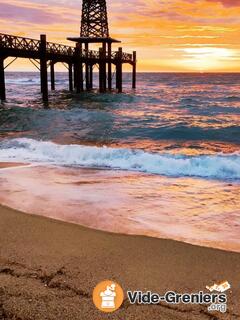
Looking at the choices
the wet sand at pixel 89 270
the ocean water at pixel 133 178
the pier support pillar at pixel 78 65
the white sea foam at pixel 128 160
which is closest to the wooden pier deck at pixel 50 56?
the pier support pillar at pixel 78 65

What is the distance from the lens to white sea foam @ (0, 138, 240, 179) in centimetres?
1033

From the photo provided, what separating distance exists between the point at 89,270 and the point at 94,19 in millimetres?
36344

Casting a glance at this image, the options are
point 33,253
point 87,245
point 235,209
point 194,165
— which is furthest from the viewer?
point 194,165

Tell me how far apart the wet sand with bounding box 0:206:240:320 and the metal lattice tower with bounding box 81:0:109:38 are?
3472 centimetres

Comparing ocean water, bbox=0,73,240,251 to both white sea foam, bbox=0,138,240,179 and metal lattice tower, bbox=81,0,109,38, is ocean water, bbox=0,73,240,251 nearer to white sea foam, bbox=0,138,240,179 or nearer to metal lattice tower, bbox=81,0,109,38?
white sea foam, bbox=0,138,240,179

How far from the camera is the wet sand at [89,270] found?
351 cm

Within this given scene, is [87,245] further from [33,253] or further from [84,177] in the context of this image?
[84,177]

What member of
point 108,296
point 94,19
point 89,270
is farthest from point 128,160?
point 94,19

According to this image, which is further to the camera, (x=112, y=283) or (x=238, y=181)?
(x=238, y=181)

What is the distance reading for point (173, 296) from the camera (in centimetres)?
376

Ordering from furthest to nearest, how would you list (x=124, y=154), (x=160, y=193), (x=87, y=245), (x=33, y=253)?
(x=124, y=154) < (x=160, y=193) < (x=87, y=245) < (x=33, y=253)

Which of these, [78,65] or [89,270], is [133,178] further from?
[78,65]

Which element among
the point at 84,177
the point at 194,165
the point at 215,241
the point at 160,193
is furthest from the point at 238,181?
the point at 215,241

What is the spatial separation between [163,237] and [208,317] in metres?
1.84
